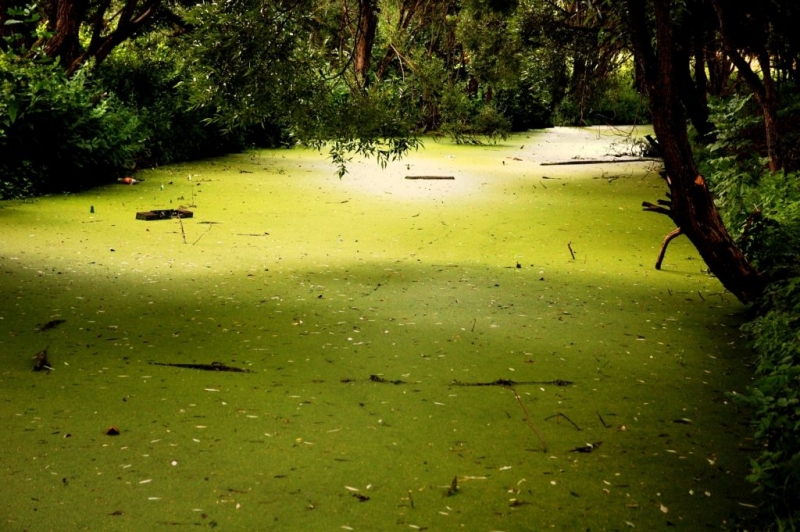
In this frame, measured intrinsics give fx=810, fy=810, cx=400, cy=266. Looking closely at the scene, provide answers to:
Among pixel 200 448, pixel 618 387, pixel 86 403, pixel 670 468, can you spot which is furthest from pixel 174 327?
pixel 670 468

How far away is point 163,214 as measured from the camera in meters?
6.50

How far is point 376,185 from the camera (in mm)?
8867

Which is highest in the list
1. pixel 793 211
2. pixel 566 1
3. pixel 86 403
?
pixel 566 1

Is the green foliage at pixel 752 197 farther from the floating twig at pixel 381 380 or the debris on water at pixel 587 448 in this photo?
the floating twig at pixel 381 380

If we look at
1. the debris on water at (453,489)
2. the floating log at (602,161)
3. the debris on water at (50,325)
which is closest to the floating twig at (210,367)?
the debris on water at (50,325)

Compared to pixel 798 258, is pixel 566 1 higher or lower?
higher

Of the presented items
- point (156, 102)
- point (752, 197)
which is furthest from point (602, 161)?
point (752, 197)

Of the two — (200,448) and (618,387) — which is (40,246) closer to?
(200,448)

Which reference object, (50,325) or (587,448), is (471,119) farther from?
(587,448)

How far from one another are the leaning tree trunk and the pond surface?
302mm

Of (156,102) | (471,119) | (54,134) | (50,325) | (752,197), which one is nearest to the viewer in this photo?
(50,325)

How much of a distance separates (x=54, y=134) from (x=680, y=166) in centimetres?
568

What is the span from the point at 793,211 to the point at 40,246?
4.56m

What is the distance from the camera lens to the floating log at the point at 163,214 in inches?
252
